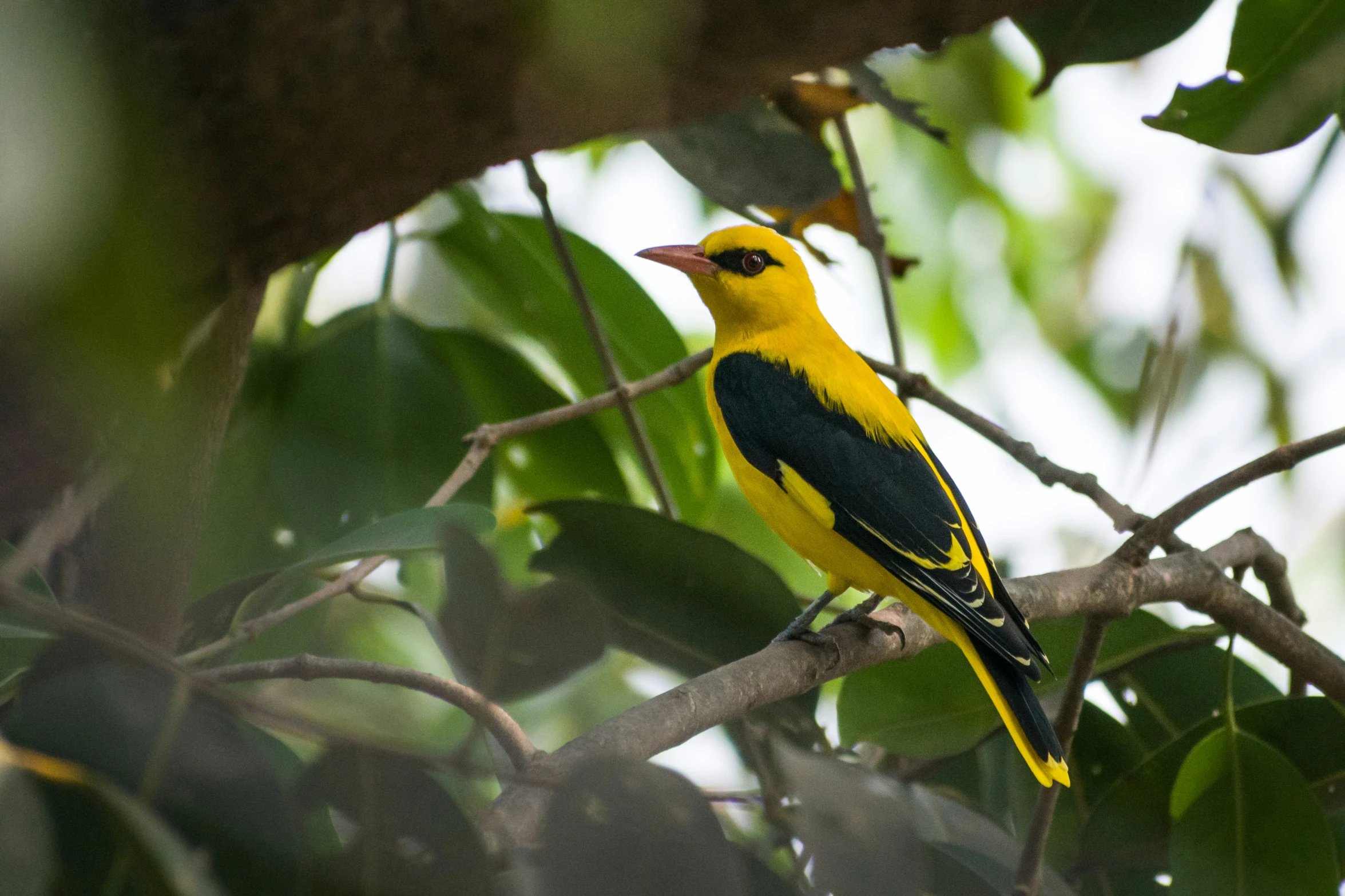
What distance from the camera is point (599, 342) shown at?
2.76 metres

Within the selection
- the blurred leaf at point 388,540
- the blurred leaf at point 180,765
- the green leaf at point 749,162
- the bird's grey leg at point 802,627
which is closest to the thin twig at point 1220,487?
the bird's grey leg at point 802,627

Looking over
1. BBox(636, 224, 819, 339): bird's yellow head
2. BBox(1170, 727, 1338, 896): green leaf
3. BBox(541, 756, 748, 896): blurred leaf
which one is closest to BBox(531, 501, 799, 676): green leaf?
BBox(1170, 727, 1338, 896): green leaf

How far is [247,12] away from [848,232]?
2242mm

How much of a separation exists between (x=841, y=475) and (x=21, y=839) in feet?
7.55

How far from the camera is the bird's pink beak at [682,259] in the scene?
378 cm

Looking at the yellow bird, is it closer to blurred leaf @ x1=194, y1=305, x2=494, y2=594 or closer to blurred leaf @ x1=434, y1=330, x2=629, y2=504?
blurred leaf @ x1=434, y1=330, x2=629, y2=504

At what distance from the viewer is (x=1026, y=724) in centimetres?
236

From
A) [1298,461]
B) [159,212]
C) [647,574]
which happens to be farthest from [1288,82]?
[159,212]

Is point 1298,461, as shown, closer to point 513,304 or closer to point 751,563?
point 751,563

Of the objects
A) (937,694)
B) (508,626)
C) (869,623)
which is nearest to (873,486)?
(869,623)

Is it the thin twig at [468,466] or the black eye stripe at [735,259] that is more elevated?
the black eye stripe at [735,259]

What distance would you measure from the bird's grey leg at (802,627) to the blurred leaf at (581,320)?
574 millimetres

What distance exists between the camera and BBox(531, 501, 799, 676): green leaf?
2.47 metres

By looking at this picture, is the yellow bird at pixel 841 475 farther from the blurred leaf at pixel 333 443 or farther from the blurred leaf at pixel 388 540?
the blurred leaf at pixel 388 540
